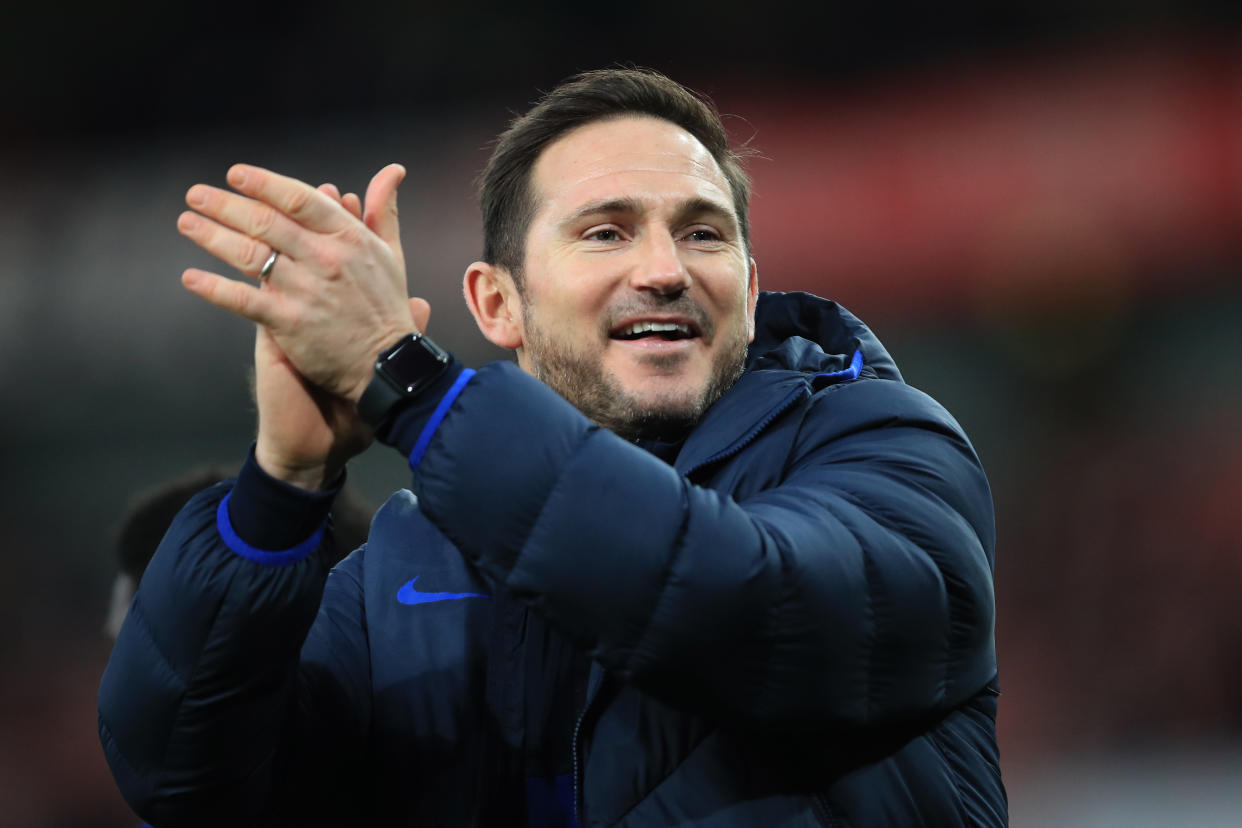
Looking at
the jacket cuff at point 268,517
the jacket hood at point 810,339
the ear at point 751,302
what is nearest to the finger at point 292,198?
the jacket cuff at point 268,517

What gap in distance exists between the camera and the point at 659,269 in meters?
1.77

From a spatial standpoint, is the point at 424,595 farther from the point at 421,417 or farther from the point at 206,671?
the point at 421,417

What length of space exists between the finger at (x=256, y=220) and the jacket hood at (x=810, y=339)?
2.52ft

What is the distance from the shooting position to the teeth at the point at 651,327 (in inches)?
70.3

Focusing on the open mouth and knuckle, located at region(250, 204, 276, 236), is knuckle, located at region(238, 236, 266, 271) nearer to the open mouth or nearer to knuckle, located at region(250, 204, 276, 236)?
knuckle, located at region(250, 204, 276, 236)

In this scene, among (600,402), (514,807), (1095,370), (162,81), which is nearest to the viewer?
(514,807)

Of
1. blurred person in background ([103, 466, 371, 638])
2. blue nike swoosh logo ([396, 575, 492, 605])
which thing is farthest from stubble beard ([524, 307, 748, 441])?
blurred person in background ([103, 466, 371, 638])

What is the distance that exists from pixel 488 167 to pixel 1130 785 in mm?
3026

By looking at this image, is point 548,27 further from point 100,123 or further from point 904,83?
point 100,123

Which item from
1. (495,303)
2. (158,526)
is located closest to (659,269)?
(495,303)

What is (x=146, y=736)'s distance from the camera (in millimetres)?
1323

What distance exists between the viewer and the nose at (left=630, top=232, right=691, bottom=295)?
5.77 feet

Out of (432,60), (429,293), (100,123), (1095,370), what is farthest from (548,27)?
(1095,370)

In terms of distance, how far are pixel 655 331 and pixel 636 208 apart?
0.19 metres
